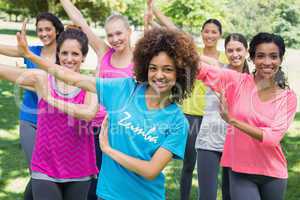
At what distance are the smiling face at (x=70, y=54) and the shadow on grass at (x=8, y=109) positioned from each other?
489 centimetres

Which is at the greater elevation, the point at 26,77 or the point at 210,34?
the point at 210,34

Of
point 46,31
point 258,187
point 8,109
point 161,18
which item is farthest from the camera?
point 8,109

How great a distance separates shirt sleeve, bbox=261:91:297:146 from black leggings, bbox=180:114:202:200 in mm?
1380

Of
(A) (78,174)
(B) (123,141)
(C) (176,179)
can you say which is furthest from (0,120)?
(B) (123,141)

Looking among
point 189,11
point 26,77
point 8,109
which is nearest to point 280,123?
point 26,77

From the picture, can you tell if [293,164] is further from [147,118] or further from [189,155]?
[147,118]

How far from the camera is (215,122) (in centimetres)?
423

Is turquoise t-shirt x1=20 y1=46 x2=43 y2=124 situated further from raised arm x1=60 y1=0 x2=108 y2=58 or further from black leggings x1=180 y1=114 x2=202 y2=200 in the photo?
black leggings x1=180 y1=114 x2=202 y2=200

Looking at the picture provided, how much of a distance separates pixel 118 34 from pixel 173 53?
170cm

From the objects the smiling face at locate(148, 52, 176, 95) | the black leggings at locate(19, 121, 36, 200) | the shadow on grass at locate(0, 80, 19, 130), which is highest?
the smiling face at locate(148, 52, 176, 95)

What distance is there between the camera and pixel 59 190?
2.99 meters

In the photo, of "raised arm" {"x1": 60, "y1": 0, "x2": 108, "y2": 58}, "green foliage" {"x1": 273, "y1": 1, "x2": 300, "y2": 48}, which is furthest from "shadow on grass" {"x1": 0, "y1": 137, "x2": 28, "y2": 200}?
"green foliage" {"x1": 273, "y1": 1, "x2": 300, "y2": 48}

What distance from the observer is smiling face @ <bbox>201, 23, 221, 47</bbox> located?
468 cm

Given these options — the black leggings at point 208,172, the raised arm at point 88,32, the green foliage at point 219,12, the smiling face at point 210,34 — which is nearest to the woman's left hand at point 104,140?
the raised arm at point 88,32
